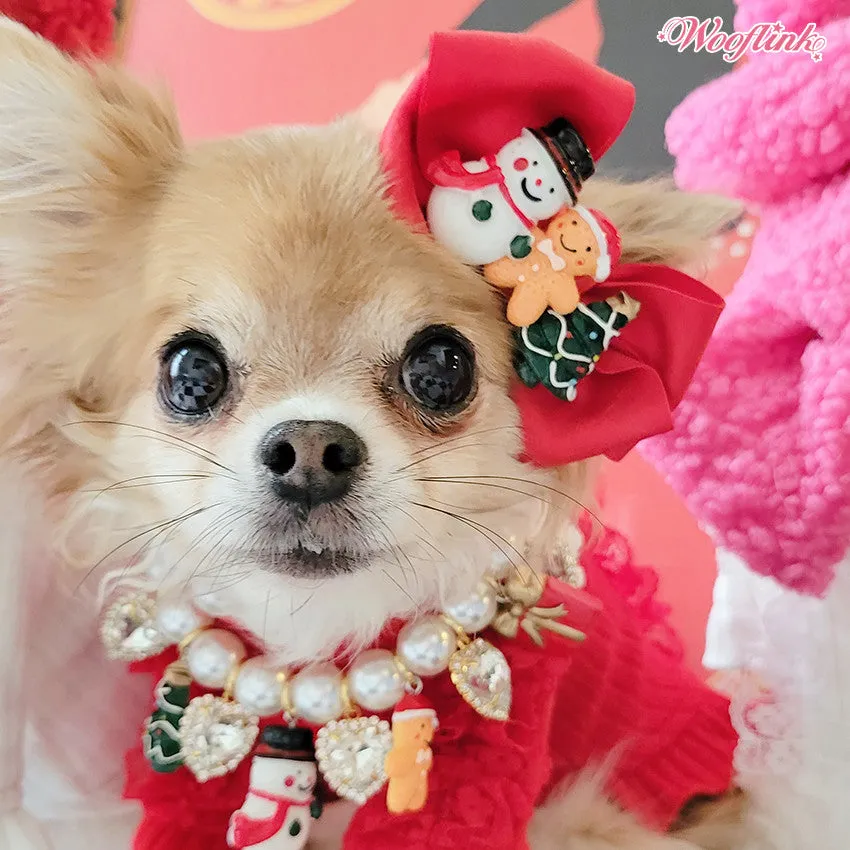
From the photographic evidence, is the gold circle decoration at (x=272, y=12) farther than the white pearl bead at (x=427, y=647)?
Yes

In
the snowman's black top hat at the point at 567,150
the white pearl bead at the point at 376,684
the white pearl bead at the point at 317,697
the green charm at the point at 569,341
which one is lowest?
the white pearl bead at the point at 317,697

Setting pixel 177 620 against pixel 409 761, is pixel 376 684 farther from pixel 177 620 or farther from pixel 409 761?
pixel 177 620

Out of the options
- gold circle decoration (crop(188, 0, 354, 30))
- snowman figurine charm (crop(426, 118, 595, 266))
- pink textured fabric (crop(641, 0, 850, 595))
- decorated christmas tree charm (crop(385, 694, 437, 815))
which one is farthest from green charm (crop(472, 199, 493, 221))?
→ gold circle decoration (crop(188, 0, 354, 30))

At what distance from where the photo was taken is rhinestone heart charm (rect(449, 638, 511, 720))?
2.57 feet

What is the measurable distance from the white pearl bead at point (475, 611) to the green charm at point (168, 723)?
25cm

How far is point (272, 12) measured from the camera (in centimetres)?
122

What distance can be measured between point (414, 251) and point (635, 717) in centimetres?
57

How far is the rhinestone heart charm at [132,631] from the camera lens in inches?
32.3

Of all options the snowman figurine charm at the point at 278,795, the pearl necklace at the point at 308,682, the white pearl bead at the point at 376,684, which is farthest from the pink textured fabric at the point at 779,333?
the snowman figurine charm at the point at 278,795

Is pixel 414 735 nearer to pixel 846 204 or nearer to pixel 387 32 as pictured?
pixel 846 204

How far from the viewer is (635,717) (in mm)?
966

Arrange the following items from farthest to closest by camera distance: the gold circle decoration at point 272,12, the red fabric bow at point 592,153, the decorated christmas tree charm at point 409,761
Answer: the gold circle decoration at point 272,12, the decorated christmas tree charm at point 409,761, the red fabric bow at point 592,153

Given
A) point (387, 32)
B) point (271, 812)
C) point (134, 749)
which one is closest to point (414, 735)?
point (271, 812)

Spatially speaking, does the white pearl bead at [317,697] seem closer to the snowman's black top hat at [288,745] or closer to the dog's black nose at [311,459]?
the snowman's black top hat at [288,745]
